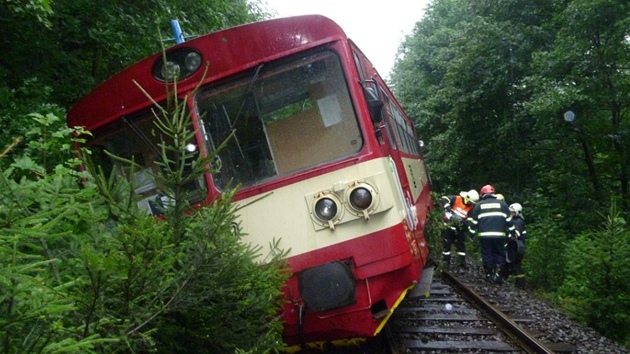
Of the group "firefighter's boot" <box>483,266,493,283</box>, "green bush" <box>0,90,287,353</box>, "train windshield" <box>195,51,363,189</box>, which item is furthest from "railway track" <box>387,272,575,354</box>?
"green bush" <box>0,90,287,353</box>

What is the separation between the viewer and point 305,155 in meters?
4.75

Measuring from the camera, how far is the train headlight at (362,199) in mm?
4379

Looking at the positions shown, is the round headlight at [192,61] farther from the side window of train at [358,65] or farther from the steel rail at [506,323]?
the steel rail at [506,323]

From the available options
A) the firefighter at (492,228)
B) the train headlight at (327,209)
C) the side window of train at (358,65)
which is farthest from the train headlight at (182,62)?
the firefighter at (492,228)

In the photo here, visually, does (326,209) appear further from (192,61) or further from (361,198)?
(192,61)

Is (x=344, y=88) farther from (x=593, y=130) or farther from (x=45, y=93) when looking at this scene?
(x=593, y=130)

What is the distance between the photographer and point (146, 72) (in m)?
4.77

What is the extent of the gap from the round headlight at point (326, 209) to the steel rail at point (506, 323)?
256cm

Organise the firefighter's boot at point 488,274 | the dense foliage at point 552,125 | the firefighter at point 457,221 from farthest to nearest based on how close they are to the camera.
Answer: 1. the dense foliage at point 552,125
2. the firefighter at point 457,221
3. the firefighter's boot at point 488,274

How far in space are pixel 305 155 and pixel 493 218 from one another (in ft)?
16.7

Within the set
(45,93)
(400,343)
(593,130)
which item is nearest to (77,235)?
(400,343)

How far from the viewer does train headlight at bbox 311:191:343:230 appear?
4438mm

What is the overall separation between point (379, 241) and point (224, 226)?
1779 millimetres

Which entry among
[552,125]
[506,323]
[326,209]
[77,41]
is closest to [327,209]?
[326,209]
